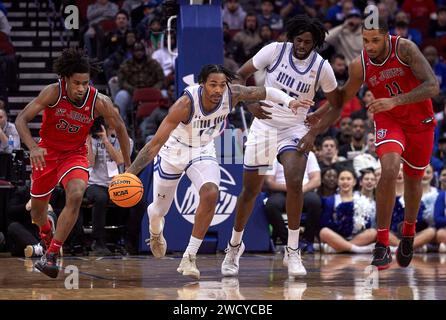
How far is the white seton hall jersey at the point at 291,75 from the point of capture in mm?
8781

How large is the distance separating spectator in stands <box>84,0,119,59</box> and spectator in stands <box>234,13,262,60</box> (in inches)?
85.7

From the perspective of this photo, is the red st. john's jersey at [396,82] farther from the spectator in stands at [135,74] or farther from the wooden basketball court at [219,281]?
the spectator in stands at [135,74]

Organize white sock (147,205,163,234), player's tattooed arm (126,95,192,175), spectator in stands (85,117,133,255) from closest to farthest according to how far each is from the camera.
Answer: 1. player's tattooed arm (126,95,192,175)
2. white sock (147,205,163,234)
3. spectator in stands (85,117,133,255)

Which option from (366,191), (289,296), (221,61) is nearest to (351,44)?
(366,191)

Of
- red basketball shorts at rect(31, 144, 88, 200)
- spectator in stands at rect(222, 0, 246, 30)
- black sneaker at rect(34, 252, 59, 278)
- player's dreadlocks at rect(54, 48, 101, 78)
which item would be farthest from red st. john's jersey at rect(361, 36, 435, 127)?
spectator in stands at rect(222, 0, 246, 30)

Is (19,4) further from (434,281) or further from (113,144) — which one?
(434,281)

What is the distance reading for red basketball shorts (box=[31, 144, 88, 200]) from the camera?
340 inches

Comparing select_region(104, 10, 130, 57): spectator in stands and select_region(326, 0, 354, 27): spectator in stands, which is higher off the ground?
select_region(326, 0, 354, 27): spectator in stands

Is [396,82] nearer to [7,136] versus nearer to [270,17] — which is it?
[7,136]

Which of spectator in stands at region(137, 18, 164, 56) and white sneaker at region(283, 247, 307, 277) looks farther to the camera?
spectator in stands at region(137, 18, 164, 56)

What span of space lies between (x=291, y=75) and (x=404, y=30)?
25.9 feet

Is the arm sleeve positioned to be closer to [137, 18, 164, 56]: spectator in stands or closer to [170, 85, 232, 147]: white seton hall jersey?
[170, 85, 232, 147]: white seton hall jersey

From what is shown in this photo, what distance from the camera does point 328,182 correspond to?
41.1 ft

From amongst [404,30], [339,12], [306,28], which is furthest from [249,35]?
[306,28]
